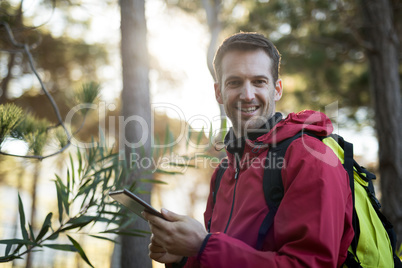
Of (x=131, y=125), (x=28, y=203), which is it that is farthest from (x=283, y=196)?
(x=28, y=203)

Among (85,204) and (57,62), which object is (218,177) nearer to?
(85,204)

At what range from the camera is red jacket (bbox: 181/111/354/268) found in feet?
3.76

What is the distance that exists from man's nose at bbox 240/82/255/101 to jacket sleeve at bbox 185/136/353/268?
517 millimetres

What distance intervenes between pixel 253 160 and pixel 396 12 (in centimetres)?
709

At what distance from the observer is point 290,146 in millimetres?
1391

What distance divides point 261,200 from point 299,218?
223mm

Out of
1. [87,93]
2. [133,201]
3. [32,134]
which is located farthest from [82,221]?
[133,201]

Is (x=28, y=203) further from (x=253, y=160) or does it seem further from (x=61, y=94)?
(x=253, y=160)

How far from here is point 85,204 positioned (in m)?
2.43

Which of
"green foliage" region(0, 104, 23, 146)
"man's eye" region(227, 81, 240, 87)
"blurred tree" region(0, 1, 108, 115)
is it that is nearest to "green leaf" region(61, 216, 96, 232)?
"green foliage" region(0, 104, 23, 146)

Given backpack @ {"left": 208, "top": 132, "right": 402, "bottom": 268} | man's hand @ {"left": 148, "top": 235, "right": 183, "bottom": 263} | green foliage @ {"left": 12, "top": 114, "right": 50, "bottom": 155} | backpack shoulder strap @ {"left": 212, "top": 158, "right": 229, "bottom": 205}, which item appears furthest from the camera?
green foliage @ {"left": 12, "top": 114, "right": 50, "bottom": 155}

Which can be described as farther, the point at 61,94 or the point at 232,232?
the point at 61,94

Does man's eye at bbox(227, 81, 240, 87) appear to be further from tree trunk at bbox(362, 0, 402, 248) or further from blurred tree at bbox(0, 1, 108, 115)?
blurred tree at bbox(0, 1, 108, 115)

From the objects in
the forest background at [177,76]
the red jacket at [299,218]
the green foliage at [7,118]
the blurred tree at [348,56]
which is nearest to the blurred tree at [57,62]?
the forest background at [177,76]
